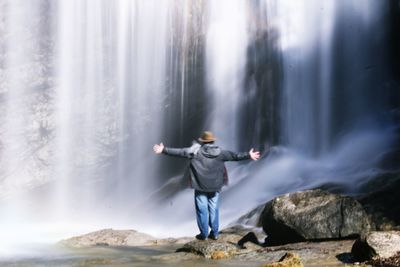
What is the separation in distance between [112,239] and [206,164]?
15.1 feet

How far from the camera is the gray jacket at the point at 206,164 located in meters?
8.12

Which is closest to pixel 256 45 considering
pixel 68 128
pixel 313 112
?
pixel 313 112

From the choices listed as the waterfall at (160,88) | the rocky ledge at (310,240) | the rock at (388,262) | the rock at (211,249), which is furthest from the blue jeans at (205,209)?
the waterfall at (160,88)

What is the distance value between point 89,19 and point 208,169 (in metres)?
20.7

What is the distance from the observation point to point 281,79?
2714 centimetres

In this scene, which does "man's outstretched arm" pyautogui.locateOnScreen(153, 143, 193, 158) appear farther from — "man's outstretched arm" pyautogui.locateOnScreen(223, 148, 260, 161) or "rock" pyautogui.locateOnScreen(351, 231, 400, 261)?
"rock" pyautogui.locateOnScreen(351, 231, 400, 261)

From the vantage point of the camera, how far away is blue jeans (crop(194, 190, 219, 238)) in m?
8.20

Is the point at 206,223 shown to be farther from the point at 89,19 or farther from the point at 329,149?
the point at 89,19

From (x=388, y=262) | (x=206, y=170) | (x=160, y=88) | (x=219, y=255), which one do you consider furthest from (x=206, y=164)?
(x=160, y=88)

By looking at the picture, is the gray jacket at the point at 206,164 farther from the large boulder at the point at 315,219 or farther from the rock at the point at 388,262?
the rock at the point at 388,262

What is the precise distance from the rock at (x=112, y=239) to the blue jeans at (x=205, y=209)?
11.5 feet

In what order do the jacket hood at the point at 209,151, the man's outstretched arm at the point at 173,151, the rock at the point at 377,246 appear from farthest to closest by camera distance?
the jacket hood at the point at 209,151
the man's outstretched arm at the point at 173,151
the rock at the point at 377,246

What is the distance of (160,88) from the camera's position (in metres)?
27.0

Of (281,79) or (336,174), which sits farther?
(281,79)
